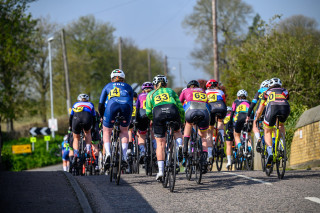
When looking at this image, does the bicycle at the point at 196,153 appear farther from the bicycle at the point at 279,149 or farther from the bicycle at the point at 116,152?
the bicycle at the point at 279,149

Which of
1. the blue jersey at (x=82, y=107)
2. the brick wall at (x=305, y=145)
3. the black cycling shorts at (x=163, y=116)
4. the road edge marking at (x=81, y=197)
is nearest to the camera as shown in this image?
the road edge marking at (x=81, y=197)

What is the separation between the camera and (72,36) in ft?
241

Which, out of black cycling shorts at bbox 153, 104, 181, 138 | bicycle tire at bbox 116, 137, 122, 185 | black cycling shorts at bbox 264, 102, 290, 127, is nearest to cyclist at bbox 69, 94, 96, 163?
bicycle tire at bbox 116, 137, 122, 185

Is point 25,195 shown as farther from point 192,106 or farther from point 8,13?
point 8,13

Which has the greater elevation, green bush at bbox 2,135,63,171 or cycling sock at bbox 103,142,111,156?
cycling sock at bbox 103,142,111,156

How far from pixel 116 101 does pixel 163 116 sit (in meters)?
1.36

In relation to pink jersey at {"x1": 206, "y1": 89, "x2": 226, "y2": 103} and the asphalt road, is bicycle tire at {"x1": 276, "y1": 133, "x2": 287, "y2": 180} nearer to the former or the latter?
the asphalt road

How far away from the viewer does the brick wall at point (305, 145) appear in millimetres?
15969

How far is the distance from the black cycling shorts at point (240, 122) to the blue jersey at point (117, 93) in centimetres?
572

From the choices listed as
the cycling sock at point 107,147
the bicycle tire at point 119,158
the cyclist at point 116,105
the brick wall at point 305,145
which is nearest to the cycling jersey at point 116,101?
the cyclist at point 116,105

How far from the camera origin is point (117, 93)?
10781mm

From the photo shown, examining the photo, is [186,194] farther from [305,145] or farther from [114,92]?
[305,145]

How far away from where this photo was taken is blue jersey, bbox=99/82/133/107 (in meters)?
10.8

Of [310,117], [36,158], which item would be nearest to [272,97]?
[310,117]
